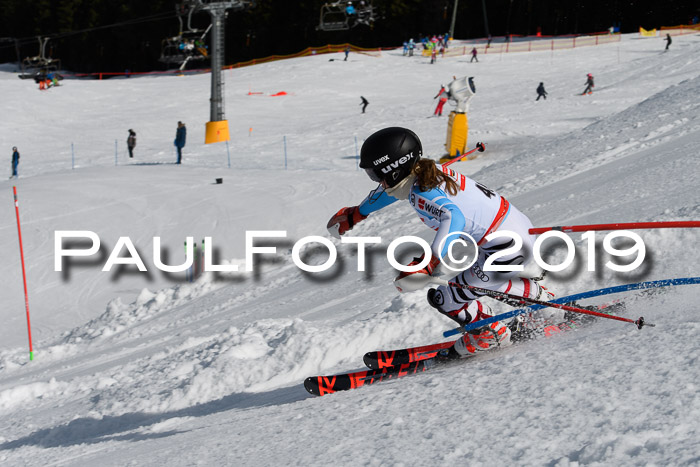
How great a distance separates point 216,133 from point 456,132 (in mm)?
13389

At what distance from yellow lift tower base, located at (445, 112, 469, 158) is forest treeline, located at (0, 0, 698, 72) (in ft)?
135

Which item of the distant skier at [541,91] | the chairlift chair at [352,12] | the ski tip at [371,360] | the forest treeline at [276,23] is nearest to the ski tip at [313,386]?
the ski tip at [371,360]

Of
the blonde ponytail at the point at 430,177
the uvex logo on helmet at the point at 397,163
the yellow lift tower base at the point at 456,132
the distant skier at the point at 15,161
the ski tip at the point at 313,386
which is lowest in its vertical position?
the distant skier at the point at 15,161

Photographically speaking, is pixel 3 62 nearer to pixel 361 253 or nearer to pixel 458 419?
pixel 361 253

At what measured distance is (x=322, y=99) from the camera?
127 ft

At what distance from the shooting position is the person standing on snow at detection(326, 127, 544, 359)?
4.26m

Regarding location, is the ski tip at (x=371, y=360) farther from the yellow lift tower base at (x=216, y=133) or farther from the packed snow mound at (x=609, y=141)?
the yellow lift tower base at (x=216, y=133)

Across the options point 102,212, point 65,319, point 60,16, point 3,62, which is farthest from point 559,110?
point 3,62

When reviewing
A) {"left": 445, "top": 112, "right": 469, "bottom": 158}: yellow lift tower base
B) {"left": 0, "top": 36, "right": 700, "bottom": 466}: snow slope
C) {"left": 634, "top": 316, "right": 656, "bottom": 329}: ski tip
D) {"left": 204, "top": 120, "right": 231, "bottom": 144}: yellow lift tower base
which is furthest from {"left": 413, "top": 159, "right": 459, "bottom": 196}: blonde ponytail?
{"left": 204, "top": 120, "right": 231, "bottom": 144}: yellow lift tower base

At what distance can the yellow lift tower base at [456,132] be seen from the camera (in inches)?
750

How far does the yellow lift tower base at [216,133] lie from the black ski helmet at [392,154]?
25829 mm

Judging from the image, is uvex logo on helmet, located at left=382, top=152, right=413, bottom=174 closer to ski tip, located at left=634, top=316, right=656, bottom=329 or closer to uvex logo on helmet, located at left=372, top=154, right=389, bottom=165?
uvex logo on helmet, located at left=372, top=154, right=389, bottom=165

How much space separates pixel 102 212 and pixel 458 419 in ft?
49.3

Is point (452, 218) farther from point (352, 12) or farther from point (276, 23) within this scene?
point (276, 23)
